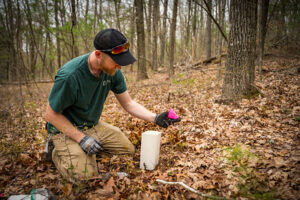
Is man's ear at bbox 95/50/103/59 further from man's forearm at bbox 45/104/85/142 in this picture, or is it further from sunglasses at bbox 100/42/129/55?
man's forearm at bbox 45/104/85/142

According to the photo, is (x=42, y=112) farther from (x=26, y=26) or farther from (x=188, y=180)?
(x=26, y=26)

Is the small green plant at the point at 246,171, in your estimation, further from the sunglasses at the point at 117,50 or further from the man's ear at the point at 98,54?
the man's ear at the point at 98,54

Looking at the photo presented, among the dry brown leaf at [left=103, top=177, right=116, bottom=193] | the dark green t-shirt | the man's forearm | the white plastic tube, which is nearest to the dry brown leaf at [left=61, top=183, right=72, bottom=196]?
the dry brown leaf at [left=103, top=177, right=116, bottom=193]

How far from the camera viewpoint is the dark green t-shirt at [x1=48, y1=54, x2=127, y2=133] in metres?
2.50

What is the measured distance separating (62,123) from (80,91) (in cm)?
53

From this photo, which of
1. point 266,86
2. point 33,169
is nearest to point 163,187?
point 33,169

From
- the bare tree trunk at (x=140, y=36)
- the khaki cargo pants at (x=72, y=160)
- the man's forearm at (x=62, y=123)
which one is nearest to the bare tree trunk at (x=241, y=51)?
the khaki cargo pants at (x=72, y=160)

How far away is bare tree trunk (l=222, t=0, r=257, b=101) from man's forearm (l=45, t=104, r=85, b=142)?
3.57 m

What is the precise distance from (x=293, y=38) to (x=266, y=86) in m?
8.31

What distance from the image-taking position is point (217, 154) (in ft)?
9.09

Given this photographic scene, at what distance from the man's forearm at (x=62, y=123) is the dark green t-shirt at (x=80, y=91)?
10 cm

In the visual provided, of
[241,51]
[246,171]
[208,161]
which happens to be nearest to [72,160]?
[208,161]

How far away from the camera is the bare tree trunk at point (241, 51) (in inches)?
158

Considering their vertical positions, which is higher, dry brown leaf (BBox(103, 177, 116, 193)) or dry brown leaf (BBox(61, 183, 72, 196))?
dry brown leaf (BBox(61, 183, 72, 196))
